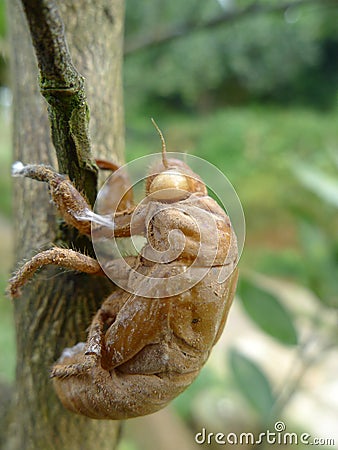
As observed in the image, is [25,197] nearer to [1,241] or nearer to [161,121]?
[1,241]

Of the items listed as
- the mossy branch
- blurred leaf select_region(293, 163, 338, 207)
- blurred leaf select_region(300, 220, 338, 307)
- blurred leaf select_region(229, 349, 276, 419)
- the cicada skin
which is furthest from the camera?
blurred leaf select_region(229, 349, 276, 419)

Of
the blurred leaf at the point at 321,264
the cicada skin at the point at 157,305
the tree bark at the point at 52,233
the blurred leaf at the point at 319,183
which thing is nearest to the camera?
the cicada skin at the point at 157,305

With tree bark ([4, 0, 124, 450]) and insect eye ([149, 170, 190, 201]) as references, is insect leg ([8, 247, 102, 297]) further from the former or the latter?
insect eye ([149, 170, 190, 201])

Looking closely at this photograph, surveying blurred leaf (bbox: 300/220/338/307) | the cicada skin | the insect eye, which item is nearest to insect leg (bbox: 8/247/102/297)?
the cicada skin

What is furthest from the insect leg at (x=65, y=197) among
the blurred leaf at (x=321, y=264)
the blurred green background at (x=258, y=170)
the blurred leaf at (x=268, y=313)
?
the blurred leaf at (x=321, y=264)

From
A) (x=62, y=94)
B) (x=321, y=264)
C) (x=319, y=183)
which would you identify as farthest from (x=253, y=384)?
(x=62, y=94)

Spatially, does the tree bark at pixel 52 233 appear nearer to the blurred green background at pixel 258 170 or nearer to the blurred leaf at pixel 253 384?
the blurred green background at pixel 258 170
